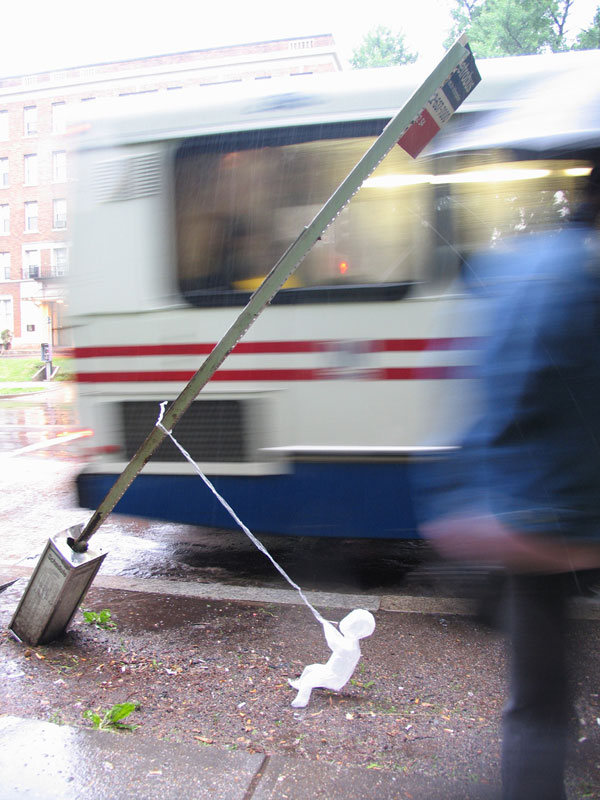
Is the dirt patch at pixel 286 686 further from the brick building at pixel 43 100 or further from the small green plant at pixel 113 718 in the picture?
the brick building at pixel 43 100

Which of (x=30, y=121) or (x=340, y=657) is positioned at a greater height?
(x=30, y=121)

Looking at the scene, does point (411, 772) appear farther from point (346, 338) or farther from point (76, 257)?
point (76, 257)

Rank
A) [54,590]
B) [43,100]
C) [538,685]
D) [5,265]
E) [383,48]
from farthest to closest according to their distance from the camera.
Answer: [383,48] → [5,265] → [43,100] → [54,590] → [538,685]

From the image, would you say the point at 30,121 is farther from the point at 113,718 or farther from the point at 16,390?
the point at 113,718

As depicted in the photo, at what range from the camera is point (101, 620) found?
3.86 m

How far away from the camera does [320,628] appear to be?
3814 mm

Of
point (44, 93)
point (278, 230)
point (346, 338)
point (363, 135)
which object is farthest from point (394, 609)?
point (44, 93)

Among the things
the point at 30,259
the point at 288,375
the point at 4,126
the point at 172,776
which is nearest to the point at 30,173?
the point at 4,126

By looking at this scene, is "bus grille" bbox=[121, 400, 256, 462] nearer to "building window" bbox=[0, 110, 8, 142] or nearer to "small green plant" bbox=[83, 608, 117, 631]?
"small green plant" bbox=[83, 608, 117, 631]

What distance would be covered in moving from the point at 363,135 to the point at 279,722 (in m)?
3.31

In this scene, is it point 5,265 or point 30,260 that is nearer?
point 30,260

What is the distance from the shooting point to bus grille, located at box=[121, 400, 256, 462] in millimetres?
4371

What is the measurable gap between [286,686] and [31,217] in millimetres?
43577

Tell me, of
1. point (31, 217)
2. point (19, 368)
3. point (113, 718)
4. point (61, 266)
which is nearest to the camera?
point (113, 718)
